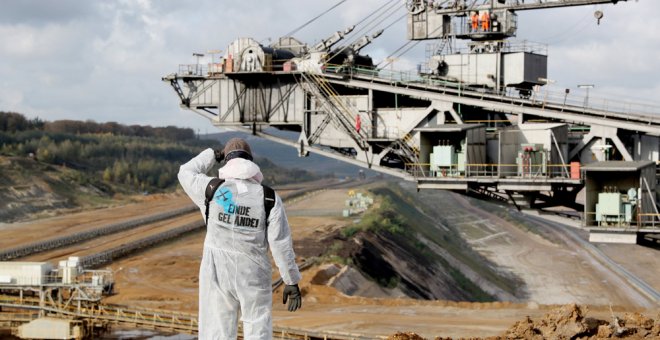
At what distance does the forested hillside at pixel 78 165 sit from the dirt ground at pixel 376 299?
23.9 feet

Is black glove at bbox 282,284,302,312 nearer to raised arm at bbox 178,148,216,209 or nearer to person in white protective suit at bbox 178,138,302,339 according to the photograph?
person in white protective suit at bbox 178,138,302,339

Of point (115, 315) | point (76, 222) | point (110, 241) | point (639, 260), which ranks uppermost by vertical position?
point (115, 315)

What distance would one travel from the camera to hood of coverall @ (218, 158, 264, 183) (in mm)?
9695

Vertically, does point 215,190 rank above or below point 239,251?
above

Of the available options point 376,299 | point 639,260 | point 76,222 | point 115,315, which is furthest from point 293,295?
point 639,260

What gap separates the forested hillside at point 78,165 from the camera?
334 feet

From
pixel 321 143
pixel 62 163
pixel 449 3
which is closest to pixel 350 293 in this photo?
pixel 321 143

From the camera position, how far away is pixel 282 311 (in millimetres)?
48125

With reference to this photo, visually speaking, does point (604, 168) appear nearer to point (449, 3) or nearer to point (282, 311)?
point (449, 3)

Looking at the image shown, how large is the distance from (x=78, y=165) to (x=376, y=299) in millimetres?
88313

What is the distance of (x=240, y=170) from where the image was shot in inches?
382

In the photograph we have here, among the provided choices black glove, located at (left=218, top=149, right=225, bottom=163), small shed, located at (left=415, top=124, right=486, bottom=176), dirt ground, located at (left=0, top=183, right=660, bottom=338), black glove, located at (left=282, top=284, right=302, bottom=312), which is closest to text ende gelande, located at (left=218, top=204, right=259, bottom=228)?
black glove, located at (left=282, top=284, right=302, bottom=312)

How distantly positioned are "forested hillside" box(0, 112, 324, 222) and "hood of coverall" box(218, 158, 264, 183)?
84.3m

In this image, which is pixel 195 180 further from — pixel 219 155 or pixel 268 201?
pixel 268 201
